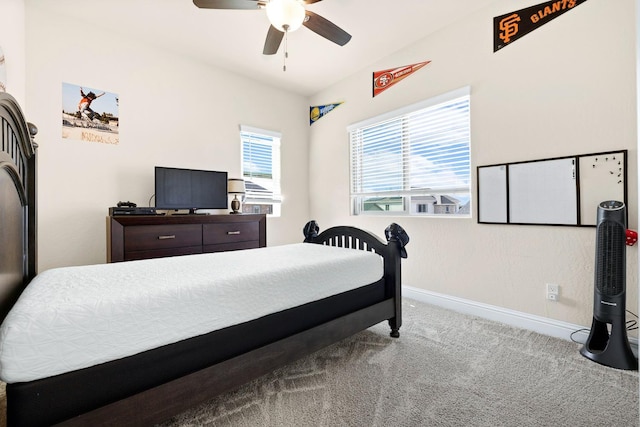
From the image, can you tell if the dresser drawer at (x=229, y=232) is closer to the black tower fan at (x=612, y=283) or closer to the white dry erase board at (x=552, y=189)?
the white dry erase board at (x=552, y=189)

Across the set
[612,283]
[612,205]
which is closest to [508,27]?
[612,205]

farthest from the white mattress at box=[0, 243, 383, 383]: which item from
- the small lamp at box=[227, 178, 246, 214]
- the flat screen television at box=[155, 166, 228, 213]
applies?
the small lamp at box=[227, 178, 246, 214]

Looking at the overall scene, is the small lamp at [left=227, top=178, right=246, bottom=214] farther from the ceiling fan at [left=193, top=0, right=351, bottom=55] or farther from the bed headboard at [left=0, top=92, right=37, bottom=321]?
the bed headboard at [left=0, top=92, right=37, bottom=321]

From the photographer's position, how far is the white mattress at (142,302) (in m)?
0.92

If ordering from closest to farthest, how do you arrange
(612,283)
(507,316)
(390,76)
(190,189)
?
(612,283) → (507,316) → (190,189) → (390,76)

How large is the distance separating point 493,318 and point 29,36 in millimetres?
4818

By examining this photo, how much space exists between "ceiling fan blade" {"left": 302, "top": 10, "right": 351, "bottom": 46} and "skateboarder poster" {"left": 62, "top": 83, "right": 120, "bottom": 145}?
219cm

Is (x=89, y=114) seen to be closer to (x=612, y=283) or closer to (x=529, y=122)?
(x=529, y=122)

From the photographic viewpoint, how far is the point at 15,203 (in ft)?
4.30

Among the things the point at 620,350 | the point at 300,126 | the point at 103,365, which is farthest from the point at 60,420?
the point at 300,126

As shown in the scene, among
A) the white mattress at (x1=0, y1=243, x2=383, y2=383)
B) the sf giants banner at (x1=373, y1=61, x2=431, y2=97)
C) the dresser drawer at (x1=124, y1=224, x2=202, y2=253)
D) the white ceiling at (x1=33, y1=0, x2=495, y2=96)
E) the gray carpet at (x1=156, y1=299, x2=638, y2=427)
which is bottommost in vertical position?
the gray carpet at (x1=156, y1=299, x2=638, y2=427)

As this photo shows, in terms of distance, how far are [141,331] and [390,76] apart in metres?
3.45

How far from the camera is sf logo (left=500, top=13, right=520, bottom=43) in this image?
2.39 meters

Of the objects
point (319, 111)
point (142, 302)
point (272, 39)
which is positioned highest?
point (319, 111)
